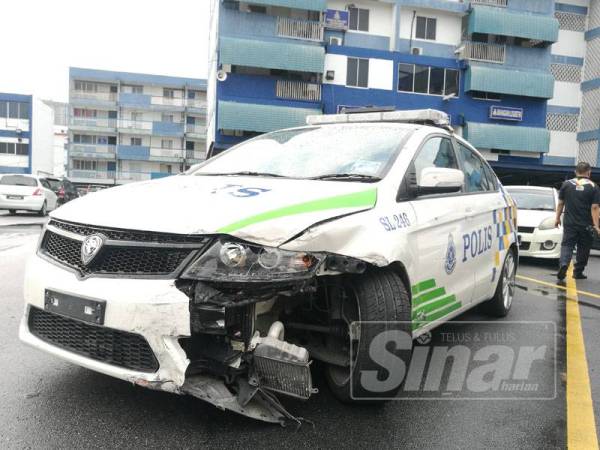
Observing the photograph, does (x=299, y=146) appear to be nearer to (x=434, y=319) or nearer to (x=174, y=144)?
(x=434, y=319)

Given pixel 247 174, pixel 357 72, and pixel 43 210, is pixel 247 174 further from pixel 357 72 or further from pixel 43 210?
pixel 357 72

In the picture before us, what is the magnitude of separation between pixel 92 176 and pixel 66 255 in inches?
2251

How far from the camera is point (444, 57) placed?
32156 millimetres

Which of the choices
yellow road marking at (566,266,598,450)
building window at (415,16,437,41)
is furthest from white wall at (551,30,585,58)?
yellow road marking at (566,266,598,450)

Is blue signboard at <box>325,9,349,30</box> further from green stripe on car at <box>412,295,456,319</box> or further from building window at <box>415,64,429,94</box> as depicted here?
green stripe on car at <box>412,295,456,319</box>

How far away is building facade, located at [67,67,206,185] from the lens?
5619 centimetres

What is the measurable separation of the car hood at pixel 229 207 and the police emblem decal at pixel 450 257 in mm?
901

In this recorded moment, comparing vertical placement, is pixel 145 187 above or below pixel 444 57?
below

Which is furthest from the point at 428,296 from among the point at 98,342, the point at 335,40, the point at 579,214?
the point at 335,40

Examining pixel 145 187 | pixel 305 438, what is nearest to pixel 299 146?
pixel 145 187

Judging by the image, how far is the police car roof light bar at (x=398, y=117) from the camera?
425 centimetres

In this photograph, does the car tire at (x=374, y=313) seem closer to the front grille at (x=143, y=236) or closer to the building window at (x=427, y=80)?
the front grille at (x=143, y=236)

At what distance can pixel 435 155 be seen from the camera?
3.86 m

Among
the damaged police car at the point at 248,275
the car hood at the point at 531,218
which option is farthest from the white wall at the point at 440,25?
the damaged police car at the point at 248,275
